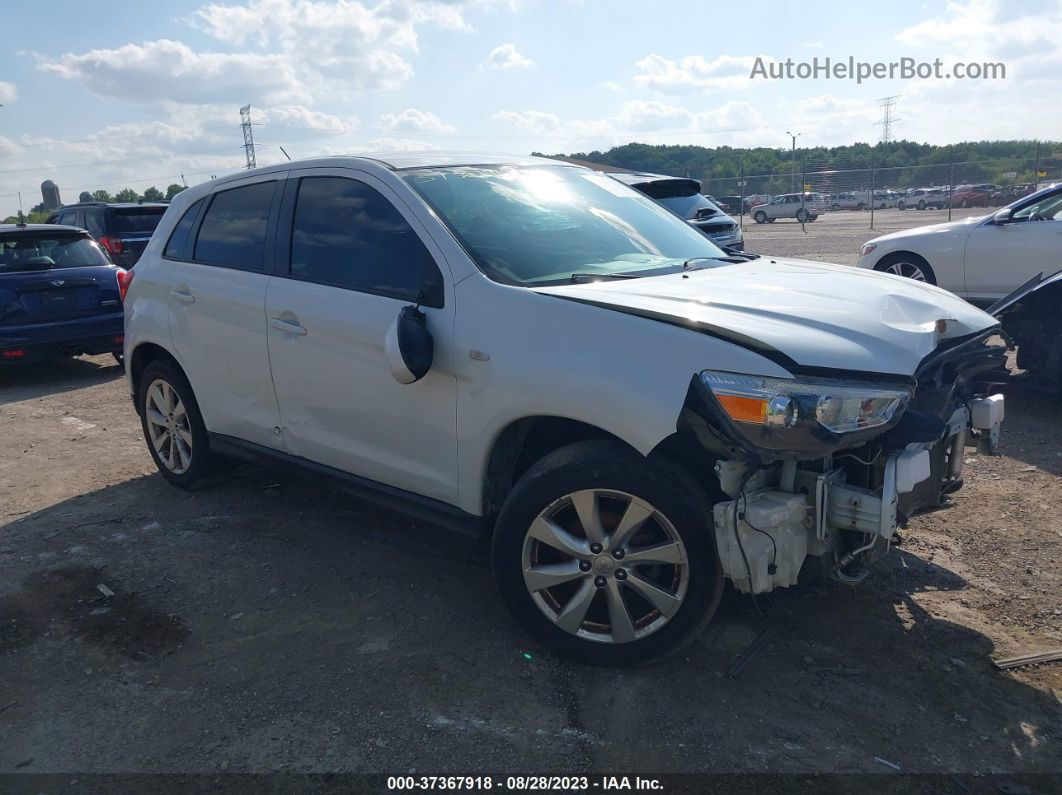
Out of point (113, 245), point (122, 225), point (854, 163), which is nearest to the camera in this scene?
point (113, 245)

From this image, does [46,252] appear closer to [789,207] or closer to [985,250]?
[985,250]

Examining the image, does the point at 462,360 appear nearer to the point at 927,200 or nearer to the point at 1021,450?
the point at 1021,450

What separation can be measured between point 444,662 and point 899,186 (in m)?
44.2

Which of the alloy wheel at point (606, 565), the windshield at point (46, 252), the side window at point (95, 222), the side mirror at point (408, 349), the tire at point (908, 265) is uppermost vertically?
the side window at point (95, 222)

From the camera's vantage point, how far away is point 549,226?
3.93 meters

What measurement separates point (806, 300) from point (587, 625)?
1446 millimetres

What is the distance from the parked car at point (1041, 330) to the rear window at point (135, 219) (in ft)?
37.6

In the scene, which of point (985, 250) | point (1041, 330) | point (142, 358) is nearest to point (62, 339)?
point (142, 358)

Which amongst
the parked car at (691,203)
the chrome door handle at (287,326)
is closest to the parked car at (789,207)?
the parked car at (691,203)

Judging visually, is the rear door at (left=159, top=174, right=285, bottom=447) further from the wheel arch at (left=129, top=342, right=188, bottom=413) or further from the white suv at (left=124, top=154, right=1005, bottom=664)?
the wheel arch at (left=129, top=342, right=188, bottom=413)

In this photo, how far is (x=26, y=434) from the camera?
7195mm

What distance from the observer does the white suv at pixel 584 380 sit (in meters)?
2.94

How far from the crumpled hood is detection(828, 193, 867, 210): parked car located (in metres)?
44.1

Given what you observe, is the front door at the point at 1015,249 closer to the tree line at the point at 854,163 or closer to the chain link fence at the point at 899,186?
Answer: the tree line at the point at 854,163
